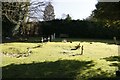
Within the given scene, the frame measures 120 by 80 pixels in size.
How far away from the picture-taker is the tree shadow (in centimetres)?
1183

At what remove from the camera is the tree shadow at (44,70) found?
1183cm

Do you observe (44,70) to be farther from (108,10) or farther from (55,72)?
(108,10)

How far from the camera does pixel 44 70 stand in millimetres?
12875

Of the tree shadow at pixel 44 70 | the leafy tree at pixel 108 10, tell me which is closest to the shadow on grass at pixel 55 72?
the tree shadow at pixel 44 70

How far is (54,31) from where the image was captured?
1827 inches

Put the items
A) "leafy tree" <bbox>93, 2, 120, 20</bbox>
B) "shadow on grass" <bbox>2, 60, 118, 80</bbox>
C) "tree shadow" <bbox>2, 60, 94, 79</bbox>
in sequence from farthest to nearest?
"leafy tree" <bbox>93, 2, 120, 20</bbox>, "tree shadow" <bbox>2, 60, 94, 79</bbox>, "shadow on grass" <bbox>2, 60, 118, 80</bbox>

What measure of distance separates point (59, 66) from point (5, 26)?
28164mm

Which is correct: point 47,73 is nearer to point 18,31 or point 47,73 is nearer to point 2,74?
point 2,74

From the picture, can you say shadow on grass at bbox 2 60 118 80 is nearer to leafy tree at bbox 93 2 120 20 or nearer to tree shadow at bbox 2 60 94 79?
tree shadow at bbox 2 60 94 79

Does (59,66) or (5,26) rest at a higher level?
(5,26)

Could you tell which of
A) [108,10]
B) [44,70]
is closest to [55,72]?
[44,70]

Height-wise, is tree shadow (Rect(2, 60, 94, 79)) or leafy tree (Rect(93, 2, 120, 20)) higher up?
leafy tree (Rect(93, 2, 120, 20))

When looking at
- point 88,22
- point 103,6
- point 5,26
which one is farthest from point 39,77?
point 88,22

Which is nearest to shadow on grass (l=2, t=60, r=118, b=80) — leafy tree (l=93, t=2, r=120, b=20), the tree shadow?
the tree shadow
